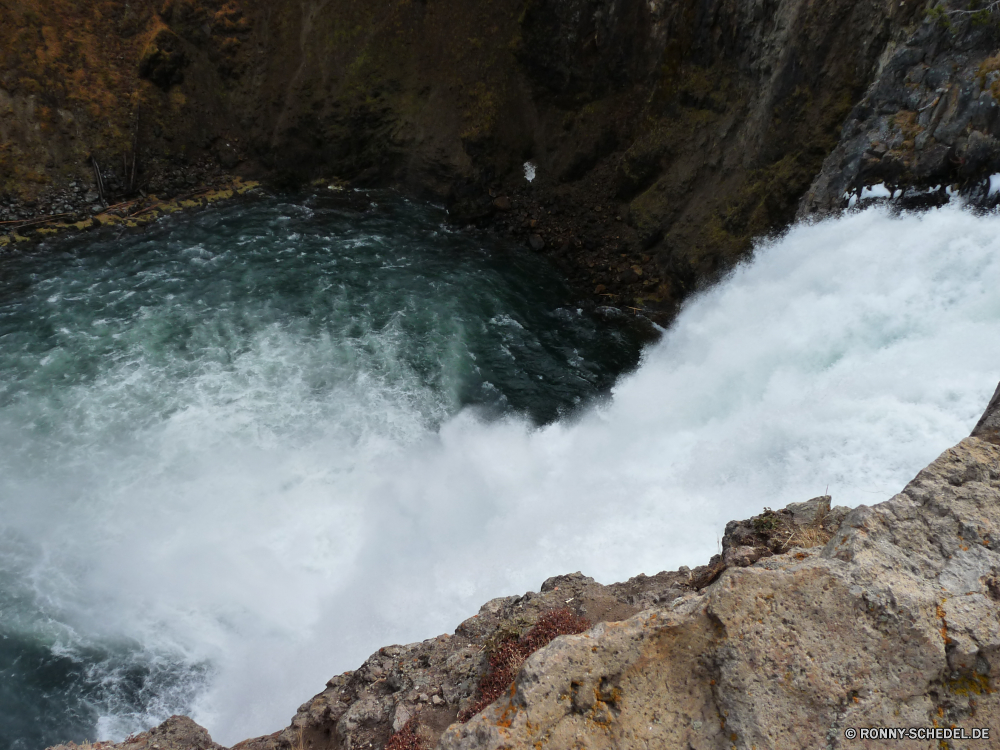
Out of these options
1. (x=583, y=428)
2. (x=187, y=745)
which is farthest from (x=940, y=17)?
(x=187, y=745)

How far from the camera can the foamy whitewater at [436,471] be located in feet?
42.0

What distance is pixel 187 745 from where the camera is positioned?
9562 mm

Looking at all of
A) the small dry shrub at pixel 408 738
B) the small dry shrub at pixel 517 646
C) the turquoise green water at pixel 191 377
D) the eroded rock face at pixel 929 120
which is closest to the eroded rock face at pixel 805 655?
the small dry shrub at pixel 517 646

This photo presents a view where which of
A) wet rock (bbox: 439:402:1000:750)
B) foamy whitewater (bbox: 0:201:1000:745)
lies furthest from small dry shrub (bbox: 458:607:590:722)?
foamy whitewater (bbox: 0:201:1000:745)

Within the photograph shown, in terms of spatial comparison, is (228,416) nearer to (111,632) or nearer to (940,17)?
(111,632)

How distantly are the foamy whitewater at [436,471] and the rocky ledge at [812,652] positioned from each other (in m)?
5.19

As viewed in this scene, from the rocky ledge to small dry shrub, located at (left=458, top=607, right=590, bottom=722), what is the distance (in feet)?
0.79

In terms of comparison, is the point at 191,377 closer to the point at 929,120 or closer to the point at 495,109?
the point at 495,109

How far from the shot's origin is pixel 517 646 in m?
7.77

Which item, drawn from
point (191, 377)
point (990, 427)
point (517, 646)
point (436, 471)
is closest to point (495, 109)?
point (191, 377)

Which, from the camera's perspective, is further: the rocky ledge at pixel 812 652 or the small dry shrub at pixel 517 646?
the small dry shrub at pixel 517 646

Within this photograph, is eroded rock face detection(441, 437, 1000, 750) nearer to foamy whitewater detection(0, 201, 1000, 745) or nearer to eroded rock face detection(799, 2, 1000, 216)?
foamy whitewater detection(0, 201, 1000, 745)

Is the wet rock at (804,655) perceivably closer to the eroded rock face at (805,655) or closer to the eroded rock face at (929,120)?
the eroded rock face at (805,655)

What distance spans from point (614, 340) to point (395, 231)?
1243 centimetres
